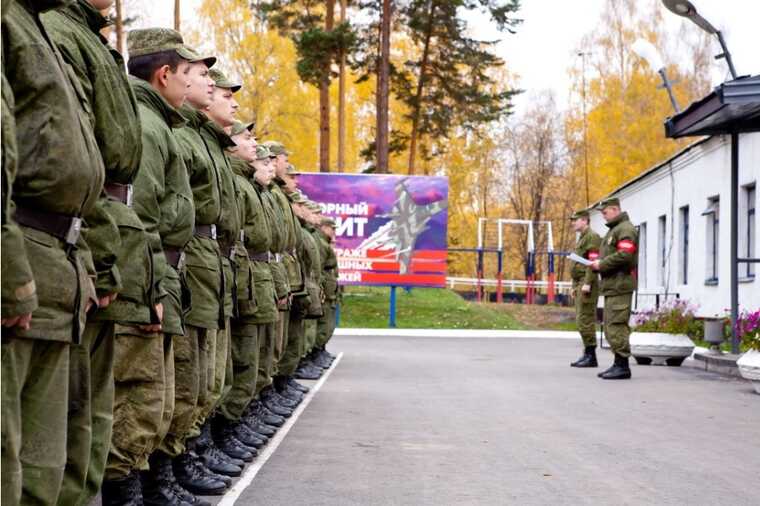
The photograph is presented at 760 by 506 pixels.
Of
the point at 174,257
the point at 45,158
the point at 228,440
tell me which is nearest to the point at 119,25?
the point at 228,440

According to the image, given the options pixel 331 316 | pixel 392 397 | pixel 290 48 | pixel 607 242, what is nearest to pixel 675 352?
pixel 607 242

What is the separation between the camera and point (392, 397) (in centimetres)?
1337

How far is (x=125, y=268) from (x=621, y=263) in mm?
11706

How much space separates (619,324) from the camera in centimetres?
1628

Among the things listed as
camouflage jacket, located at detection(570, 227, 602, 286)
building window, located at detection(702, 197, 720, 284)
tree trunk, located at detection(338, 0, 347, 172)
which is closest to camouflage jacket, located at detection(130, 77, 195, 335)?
camouflage jacket, located at detection(570, 227, 602, 286)

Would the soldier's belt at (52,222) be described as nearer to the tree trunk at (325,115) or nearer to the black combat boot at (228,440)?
the black combat boot at (228,440)

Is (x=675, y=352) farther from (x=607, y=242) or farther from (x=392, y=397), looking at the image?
(x=392, y=397)

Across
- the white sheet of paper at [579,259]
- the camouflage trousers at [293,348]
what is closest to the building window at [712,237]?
the white sheet of paper at [579,259]

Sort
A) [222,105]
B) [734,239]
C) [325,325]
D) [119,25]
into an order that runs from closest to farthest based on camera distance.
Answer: [222,105] < [325,325] < [734,239] < [119,25]

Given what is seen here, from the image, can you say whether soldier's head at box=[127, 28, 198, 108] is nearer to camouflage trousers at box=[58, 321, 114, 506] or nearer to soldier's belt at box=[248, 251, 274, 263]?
camouflage trousers at box=[58, 321, 114, 506]

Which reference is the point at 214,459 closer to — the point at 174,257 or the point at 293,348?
the point at 174,257

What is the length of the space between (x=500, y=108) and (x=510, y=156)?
19296 mm

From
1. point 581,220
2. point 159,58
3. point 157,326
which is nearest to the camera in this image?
point 157,326

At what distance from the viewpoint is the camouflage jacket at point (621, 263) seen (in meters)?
16.2
